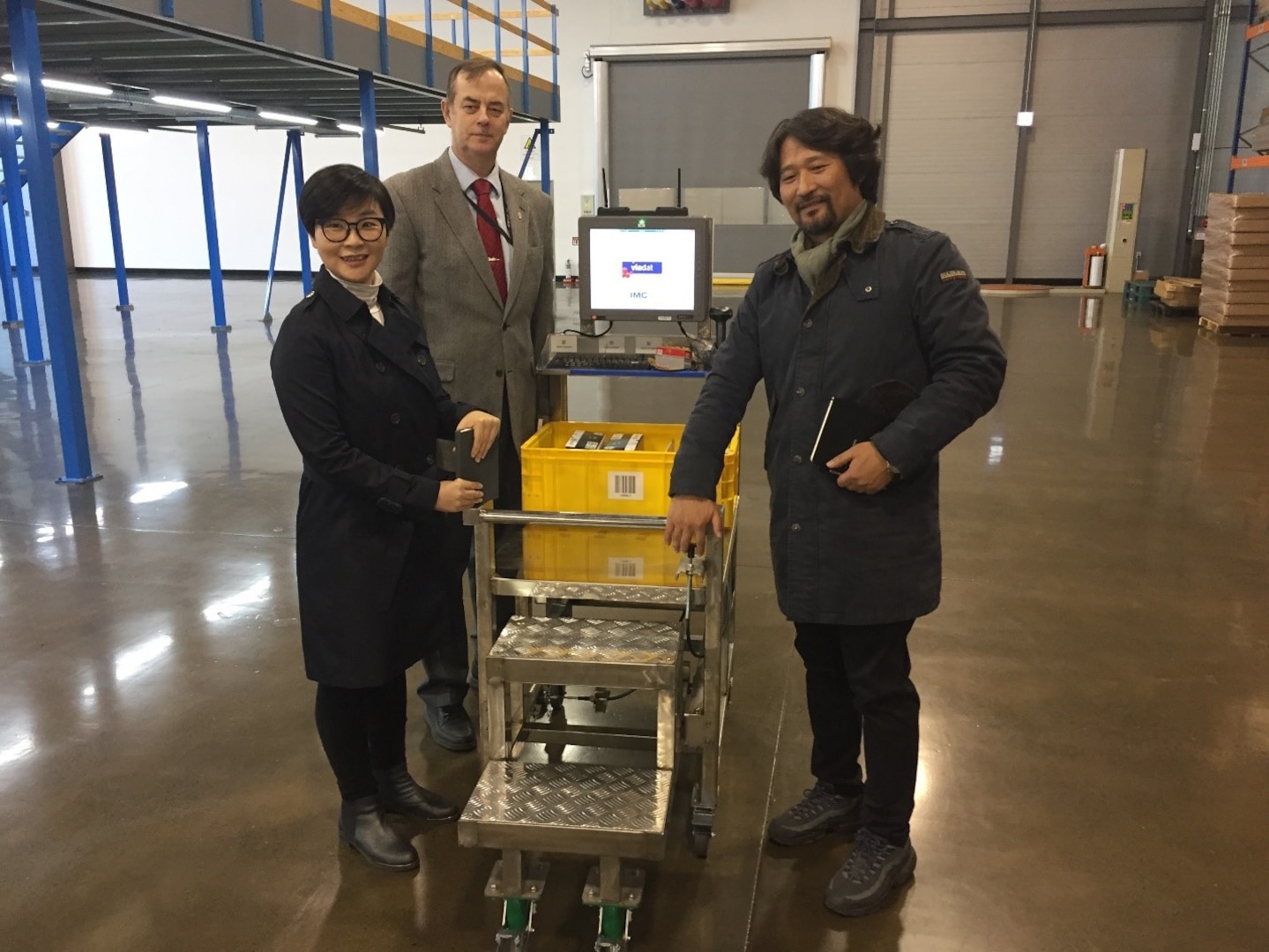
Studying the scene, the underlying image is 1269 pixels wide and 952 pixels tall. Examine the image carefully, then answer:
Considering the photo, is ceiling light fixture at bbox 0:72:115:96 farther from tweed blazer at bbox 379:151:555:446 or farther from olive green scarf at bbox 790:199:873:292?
olive green scarf at bbox 790:199:873:292

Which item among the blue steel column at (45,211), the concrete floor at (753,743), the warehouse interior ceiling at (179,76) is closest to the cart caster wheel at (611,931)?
the concrete floor at (753,743)

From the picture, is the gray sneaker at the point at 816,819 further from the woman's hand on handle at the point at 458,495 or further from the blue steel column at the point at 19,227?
the blue steel column at the point at 19,227

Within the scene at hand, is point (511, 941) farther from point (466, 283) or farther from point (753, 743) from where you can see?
point (466, 283)

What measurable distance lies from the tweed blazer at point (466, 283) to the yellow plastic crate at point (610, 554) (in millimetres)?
426

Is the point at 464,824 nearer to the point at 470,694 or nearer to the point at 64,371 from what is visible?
the point at 470,694

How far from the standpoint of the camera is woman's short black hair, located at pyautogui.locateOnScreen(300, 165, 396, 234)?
1.96 meters

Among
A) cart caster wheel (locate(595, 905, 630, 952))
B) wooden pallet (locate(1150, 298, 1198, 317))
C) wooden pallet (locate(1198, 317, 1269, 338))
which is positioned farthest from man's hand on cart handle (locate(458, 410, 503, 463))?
wooden pallet (locate(1150, 298, 1198, 317))

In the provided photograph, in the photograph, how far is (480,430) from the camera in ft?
6.81

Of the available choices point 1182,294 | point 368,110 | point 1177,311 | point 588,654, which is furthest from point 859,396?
point 1177,311

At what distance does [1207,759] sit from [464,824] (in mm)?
2079

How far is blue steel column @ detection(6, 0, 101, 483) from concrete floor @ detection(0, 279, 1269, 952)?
0.52 m

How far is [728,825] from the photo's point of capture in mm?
2383

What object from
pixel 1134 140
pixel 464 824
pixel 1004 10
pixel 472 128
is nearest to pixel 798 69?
pixel 1004 10

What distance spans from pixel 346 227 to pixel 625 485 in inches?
36.4
